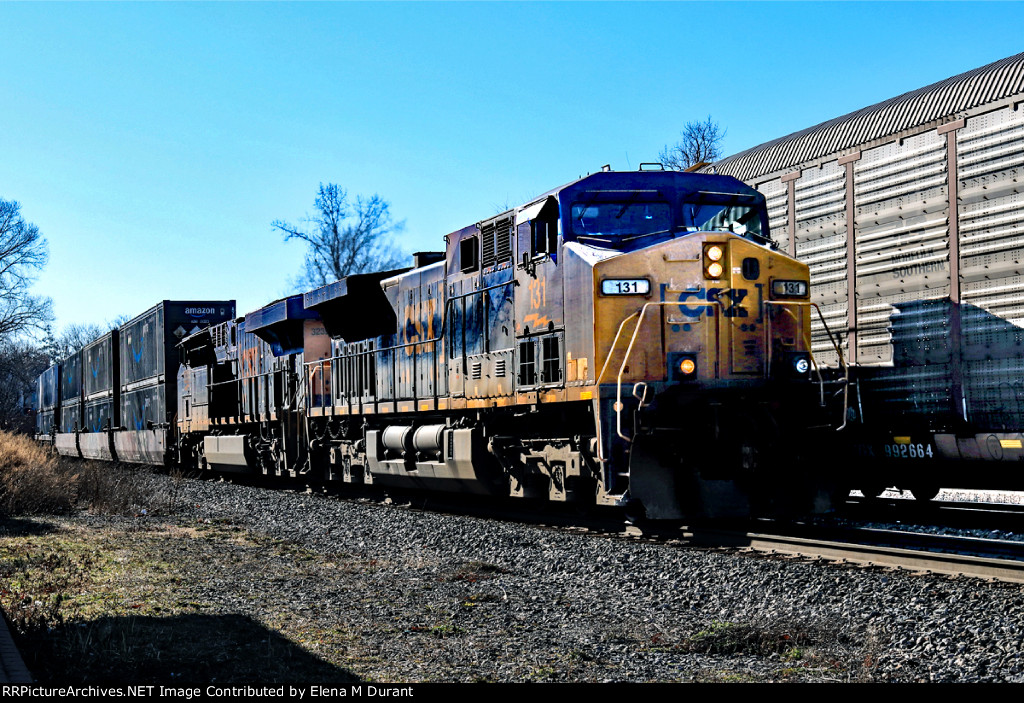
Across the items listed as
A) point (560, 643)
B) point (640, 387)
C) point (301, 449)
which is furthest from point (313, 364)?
point (560, 643)

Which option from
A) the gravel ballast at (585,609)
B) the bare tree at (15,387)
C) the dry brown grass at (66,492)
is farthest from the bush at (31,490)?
the bare tree at (15,387)

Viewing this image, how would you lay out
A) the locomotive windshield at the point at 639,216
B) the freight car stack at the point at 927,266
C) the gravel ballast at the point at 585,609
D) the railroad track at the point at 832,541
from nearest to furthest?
the gravel ballast at the point at 585,609, the railroad track at the point at 832,541, the freight car stack at the point at 927,266, the locomotive windshield at the point at 639,216

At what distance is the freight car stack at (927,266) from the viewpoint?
9.56 m

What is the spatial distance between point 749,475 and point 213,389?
14.2 m

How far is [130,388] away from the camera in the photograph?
87.0 ft

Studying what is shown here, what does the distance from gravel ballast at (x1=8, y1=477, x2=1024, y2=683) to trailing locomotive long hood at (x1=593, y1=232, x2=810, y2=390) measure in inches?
64.9

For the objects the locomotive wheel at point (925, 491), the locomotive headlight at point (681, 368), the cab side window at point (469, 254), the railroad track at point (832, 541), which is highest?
the cab side window at point (469, 254)

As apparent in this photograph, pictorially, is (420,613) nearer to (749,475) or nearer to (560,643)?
(560,643)

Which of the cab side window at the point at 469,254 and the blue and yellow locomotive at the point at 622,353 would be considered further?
the cab side window at the point at 469,254

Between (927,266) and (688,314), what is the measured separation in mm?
2959

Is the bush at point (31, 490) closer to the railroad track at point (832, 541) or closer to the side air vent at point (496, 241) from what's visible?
the railroad track at point (832, 541)

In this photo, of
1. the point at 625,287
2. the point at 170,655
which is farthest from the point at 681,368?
the point at 170,655

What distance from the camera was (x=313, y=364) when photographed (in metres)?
16.6

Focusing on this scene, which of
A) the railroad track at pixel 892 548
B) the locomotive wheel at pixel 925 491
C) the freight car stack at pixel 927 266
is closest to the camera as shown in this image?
the railroad track at pixel 892 548
